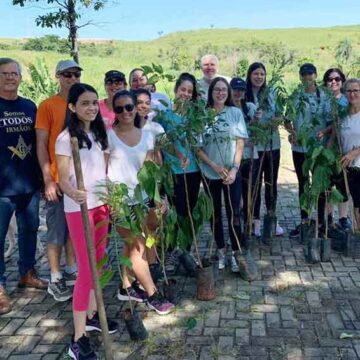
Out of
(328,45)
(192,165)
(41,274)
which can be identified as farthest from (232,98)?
(328,45)

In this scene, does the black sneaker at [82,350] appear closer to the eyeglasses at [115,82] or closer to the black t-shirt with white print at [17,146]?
the black t-shirt with white print at [17,146]

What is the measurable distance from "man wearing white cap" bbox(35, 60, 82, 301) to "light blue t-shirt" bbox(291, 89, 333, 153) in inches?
90.1

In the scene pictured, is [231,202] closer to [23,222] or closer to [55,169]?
[55,169]

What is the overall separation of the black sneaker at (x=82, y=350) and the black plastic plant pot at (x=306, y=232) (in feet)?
9.94

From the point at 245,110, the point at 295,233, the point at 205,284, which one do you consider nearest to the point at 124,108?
the point at 205,284

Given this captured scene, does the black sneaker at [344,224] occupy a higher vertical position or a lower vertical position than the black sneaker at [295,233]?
higher

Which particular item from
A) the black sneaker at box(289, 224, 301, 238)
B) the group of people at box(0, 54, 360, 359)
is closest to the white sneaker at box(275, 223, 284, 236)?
the black sneaker at box(289, 224, 301, 238)

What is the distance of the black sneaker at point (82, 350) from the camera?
317cm

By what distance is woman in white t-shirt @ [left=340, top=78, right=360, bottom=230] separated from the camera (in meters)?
4.73

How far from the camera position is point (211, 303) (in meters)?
4.06

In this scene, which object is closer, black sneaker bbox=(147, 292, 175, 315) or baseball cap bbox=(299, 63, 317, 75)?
black sneaker bbox=(147, 292, 175, 315)

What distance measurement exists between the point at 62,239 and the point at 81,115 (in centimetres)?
149

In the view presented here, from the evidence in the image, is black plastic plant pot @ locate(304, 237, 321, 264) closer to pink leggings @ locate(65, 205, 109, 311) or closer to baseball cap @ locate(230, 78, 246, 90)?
baseball cap @ locate(230, 78, 246, 90)

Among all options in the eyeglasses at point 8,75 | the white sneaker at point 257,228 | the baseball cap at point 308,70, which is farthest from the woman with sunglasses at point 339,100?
the eyeglasses at point 8,75
